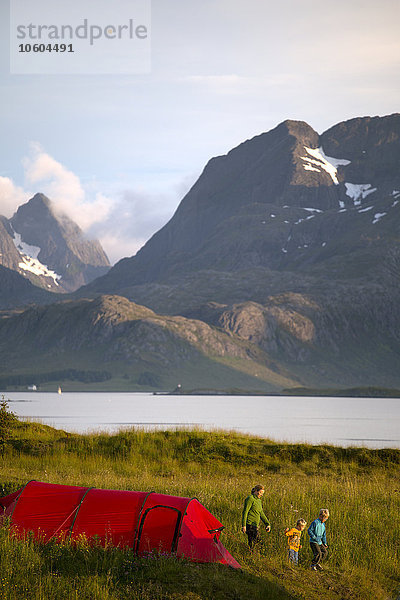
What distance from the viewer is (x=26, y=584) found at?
57.9 feet

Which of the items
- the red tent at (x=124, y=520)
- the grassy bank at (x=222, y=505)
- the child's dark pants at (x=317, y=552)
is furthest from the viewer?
the child's dark pants at (x=317, y=552)

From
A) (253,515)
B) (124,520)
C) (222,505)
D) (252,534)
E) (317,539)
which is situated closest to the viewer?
(317,539)

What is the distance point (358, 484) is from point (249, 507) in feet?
50.5

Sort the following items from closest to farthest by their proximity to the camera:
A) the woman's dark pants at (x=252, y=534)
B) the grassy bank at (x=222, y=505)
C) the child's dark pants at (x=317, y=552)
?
1. the grassy bank at (x=222, y=505)
2. the child's dark pants at (x=317, y=552)
3. the woman's dark pants at (x=252, y=534)

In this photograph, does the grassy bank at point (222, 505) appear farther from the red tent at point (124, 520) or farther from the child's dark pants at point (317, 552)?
the red tent at point (124, 520)

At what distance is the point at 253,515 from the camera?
69.7ft

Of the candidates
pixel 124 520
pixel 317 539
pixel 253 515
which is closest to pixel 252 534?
pixel 253 515

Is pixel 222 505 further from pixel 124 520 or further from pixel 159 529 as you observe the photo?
pixel 124 520

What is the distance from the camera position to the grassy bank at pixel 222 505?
59.4ft

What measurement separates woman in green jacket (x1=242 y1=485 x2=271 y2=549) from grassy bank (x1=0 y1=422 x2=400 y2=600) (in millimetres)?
506

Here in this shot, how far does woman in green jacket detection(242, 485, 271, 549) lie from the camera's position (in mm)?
20844

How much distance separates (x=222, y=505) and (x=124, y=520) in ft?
22.4

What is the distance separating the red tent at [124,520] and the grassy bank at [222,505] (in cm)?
83

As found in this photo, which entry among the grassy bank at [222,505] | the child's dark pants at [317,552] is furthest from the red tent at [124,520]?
the child's dark pants at [317,552]
